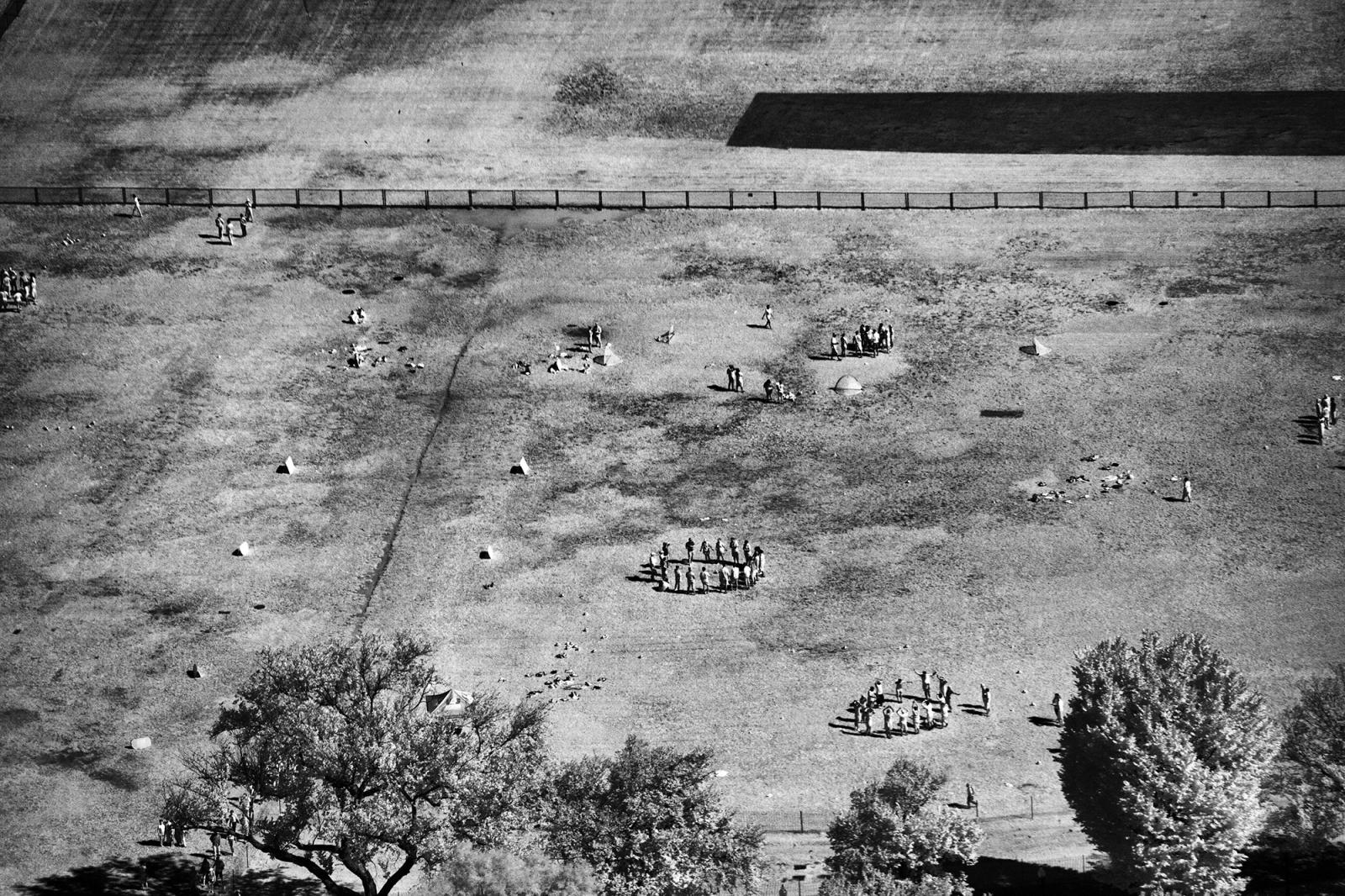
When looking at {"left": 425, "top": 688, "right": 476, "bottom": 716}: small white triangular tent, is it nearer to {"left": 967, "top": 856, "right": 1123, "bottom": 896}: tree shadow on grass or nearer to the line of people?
{"left": 967, "top": 856, "right": 1123, "bottom": 896}: tree shadow on grass

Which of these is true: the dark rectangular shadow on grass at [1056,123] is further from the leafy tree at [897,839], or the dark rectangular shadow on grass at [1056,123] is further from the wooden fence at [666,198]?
the leafy tree at [897,839]

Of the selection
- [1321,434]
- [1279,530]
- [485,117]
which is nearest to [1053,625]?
[1279,530]

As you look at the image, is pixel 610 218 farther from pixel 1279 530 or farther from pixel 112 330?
pixel 1279 530

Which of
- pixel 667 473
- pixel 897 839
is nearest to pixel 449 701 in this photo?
pixel 667 473

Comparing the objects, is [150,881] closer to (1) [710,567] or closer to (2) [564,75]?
(1) [710,567]

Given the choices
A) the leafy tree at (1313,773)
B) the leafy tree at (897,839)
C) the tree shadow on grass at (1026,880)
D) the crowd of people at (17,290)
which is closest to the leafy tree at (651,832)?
the leafy tree at (897,839)
